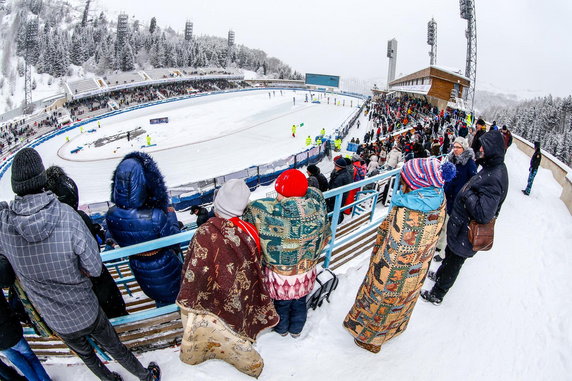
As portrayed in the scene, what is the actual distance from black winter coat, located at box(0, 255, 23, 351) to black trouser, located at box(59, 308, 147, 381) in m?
0.35

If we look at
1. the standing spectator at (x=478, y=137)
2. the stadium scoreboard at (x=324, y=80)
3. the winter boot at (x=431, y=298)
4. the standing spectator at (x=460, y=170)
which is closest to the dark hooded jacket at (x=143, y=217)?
the winter boot at (x=431, y=298)

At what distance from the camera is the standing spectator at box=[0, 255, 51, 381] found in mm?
1663

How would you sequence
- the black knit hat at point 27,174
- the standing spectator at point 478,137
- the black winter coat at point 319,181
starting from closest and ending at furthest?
the black knit hat at point 27,174 → the black winter coat at point 319,181 → the standing spectator at point 478,137

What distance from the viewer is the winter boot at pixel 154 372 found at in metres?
2.11

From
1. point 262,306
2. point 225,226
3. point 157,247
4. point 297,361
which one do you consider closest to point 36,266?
point 157,247

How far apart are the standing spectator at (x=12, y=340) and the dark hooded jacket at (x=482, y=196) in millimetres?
3499

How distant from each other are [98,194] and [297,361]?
1558 cm

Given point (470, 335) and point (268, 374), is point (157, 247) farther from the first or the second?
point (470, 335)

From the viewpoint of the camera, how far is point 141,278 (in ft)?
7.53

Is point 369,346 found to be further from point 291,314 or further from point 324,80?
point 324,80

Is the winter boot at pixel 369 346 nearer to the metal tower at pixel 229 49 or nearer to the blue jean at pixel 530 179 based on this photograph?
the blue jean at pixel 530 179

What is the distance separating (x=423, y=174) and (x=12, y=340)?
2.97 m

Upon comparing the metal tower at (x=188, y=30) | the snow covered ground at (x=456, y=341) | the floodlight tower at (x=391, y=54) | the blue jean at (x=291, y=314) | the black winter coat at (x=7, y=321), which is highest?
the metal tower at (x=188, y=30)

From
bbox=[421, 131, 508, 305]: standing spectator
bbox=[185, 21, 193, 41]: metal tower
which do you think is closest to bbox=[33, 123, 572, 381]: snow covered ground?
bbox=[421, 131, 508, 305]: standing spectator
